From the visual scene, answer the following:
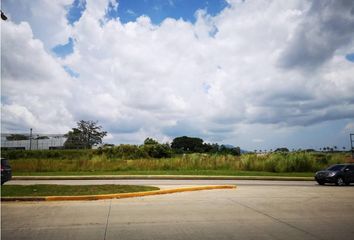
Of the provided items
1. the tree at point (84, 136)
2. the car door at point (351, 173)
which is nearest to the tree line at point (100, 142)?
the tree at point (84, 136)

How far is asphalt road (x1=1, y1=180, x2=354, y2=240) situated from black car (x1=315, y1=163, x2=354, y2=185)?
9888mm

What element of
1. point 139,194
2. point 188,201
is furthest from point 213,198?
point 139,194

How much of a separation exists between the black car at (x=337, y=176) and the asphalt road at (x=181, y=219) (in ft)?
32.4

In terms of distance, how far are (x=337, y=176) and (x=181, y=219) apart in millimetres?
16787

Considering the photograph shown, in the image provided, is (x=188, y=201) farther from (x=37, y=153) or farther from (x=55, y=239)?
(x=37, y=153)

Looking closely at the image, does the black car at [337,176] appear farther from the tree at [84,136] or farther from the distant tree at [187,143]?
the distant tree at [187,143]

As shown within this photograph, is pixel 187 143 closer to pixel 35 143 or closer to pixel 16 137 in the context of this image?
pixel 16 137

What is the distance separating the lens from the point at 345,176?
22562 millimetres

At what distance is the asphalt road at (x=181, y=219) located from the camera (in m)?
7.30

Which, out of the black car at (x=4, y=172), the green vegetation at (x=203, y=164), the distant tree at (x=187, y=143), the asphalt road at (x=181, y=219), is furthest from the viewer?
the distant tree at (x=187, y=143)

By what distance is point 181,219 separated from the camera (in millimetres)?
8898

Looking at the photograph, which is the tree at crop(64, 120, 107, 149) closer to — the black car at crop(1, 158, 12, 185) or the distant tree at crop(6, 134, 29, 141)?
the distant tree at crop(6, 134, 29, 141)

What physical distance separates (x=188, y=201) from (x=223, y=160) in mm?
23962

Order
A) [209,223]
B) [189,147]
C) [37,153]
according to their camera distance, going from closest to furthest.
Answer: [209,223]
[37,153]
[189,147]
